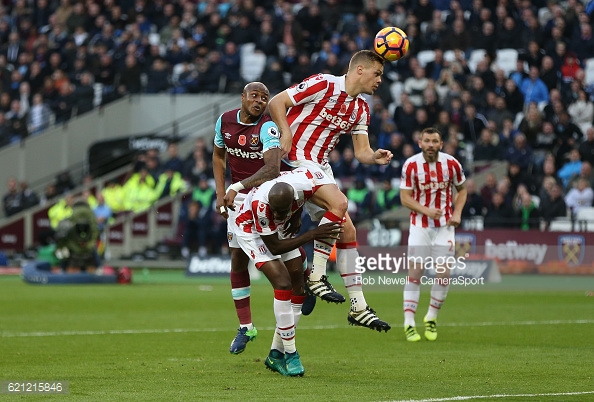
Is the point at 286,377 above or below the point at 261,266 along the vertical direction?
below

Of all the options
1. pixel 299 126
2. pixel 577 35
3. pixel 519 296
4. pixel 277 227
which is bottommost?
pixel 519 296

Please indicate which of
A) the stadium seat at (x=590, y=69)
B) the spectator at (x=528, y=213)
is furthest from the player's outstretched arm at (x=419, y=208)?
the stadium seat at (x=590, y=69)

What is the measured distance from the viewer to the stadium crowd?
25156 millimetres

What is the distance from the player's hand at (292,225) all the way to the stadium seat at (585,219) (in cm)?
1382

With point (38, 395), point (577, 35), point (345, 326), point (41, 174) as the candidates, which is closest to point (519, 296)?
point (345, 326)

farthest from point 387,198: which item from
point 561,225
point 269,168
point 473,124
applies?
point 269,168

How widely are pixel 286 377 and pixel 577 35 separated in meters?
19.4

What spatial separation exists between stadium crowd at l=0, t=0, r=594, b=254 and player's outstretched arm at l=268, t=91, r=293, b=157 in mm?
14011

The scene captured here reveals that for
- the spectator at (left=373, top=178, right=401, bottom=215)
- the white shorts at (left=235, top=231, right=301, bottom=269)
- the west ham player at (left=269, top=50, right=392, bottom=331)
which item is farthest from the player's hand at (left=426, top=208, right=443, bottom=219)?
the spectator at (left=373, top=178, right=401, bottom=215)

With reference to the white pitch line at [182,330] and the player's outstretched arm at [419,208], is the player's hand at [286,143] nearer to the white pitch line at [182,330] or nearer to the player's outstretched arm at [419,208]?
the player's outstretched arm at [419,208]

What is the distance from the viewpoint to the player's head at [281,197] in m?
9.27

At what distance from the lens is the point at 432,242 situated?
543 inches

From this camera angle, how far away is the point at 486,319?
613 inches

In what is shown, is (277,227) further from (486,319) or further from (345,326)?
(486,319)
